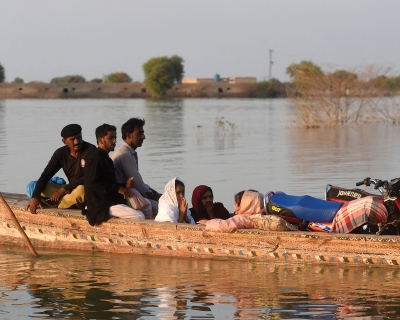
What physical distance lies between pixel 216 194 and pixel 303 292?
620 cm

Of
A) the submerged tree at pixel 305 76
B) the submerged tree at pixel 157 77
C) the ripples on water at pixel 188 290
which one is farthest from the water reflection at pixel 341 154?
the submerged tree at pixel 157 77

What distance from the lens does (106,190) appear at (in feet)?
25.7

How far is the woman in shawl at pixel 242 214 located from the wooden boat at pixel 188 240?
68 mm

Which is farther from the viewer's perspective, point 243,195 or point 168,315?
point 243,195

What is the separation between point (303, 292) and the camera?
673 centimetres

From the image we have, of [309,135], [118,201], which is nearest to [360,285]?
[118,201]

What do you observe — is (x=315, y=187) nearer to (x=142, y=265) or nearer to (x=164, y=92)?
(x=142, y=265)

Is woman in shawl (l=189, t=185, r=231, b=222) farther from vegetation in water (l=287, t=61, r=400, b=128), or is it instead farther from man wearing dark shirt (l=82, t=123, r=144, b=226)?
vegetation in water (l=287, t=61, r=400, b=128)

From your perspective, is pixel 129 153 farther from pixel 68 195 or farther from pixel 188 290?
pixel 188 290

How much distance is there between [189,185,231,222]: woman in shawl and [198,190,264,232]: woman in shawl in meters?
0.29

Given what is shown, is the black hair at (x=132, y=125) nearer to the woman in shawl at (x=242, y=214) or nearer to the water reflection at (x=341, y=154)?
the woman in shawl at (x=242, y=214)

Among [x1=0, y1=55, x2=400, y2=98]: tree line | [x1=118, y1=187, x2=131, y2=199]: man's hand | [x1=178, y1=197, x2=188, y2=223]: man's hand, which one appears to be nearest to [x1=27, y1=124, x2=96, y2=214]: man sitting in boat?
[x1=118, y1=187, x2=131, y2=199]: man's hand

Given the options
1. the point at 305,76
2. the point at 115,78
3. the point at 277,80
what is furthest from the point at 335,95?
the point at 115,78

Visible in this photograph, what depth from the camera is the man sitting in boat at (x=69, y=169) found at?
8.02 m
